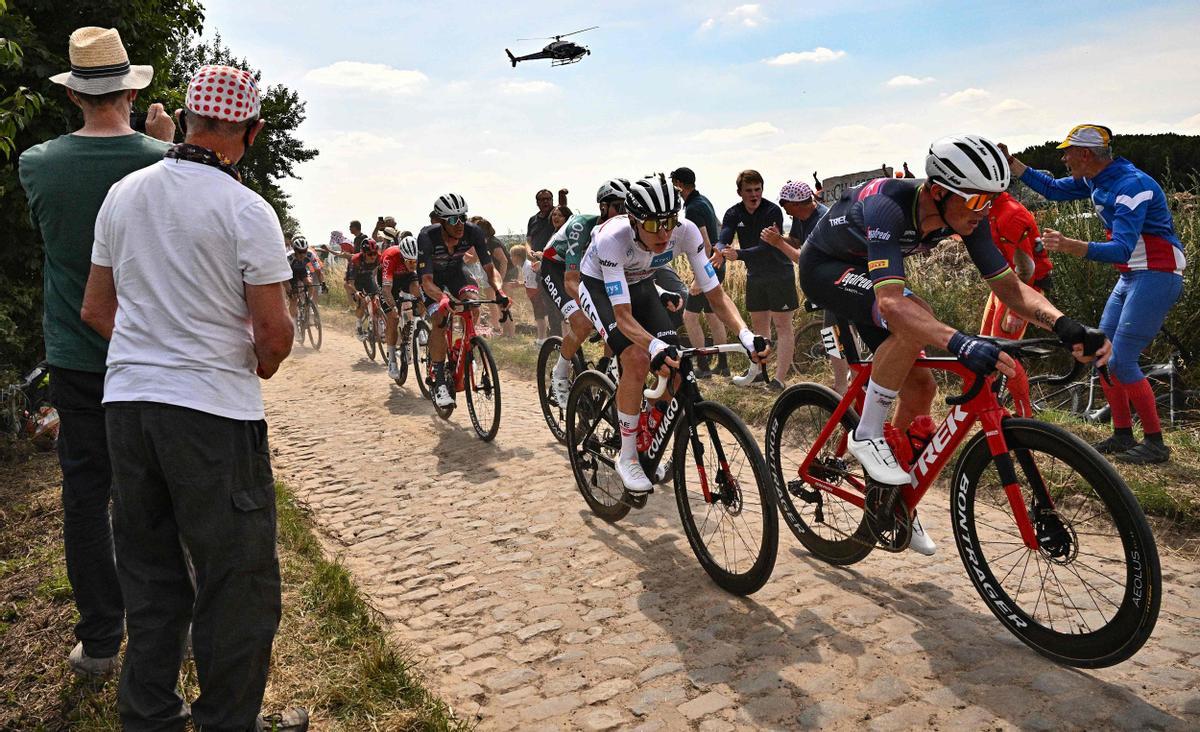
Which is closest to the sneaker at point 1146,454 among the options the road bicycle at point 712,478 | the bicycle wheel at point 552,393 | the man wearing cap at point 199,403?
the road bicycle at point 712,478

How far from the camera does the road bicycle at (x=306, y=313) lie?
17531mm

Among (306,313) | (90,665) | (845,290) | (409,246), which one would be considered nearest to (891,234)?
(845,290)

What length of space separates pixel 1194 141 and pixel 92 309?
70.6 feet

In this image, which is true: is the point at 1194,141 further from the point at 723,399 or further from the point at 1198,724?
the point at 1198,724

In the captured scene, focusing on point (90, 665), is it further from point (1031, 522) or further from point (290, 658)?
point (1031, 522)

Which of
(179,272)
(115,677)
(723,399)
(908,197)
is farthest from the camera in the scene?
(723,399)

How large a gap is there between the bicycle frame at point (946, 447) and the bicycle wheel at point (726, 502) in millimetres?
514

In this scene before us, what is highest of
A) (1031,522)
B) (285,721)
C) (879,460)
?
(879,460)

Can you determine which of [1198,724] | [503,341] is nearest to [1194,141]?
[503,341]

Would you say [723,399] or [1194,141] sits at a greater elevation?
[1194,141]

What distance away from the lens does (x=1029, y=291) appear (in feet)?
13.9

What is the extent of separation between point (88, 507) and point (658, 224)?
3.30m

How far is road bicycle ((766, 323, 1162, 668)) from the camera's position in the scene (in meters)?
3.41

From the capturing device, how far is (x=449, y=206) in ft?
29.7
